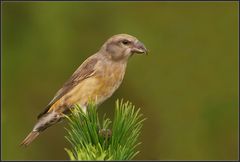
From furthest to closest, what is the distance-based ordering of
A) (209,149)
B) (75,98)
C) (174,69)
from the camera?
1. (174,69)
2. (209,149)
3. (75,98)

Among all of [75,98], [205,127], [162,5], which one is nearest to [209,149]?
[205,127]

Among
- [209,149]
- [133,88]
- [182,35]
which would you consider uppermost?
[182,35]

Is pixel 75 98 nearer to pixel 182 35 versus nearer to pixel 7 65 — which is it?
pixel 7 65

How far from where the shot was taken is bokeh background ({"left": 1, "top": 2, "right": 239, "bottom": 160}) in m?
12.4

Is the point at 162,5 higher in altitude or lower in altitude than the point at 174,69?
higher

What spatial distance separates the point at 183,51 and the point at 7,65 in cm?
323

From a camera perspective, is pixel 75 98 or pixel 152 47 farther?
pixel 152 47

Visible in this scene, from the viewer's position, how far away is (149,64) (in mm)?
13422

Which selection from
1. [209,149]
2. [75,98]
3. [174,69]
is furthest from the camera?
[174,69]

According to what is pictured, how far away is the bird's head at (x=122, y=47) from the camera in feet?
17.9

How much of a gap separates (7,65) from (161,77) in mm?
2745

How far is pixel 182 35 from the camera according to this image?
13.5 metres

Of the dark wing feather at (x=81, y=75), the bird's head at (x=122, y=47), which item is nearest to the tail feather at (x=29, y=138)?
the dark wing feather at (x=81, y=75)

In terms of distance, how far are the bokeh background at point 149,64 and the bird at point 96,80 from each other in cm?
625
